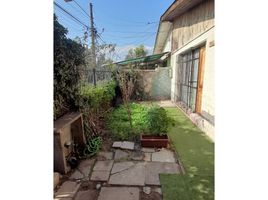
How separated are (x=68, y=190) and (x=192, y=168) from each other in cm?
194

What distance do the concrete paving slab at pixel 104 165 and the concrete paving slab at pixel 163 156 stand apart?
783 mm

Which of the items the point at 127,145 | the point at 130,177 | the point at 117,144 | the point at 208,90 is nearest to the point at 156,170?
the point at 130,177

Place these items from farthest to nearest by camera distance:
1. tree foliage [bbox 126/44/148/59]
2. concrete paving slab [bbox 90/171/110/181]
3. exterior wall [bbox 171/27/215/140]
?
tree foliage [bbox 126/44/148/59] < exterior wall [bbox 171/27/215/140] < concrete paving slab [bbox 90/171/110/181]

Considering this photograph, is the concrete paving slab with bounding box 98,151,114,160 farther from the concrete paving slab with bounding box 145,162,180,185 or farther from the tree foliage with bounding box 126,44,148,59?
the tree foliage with bounding box 126,44,148,59

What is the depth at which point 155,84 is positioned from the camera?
36.1 feet

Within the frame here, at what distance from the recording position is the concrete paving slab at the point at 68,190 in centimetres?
264

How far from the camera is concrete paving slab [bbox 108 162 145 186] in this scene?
2.91 m

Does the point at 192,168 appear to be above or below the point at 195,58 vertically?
below

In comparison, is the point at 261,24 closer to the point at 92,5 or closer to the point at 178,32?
the point at 178,32

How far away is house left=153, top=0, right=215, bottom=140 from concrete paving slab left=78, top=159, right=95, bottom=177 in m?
2.72

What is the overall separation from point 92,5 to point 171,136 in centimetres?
1183

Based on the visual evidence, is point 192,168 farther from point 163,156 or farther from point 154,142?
point 154,142

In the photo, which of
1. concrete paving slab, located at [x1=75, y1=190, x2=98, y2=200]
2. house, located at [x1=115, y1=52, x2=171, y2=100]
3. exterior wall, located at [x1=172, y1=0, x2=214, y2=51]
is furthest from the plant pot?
house, located at [x1=115, y1=52, x2=171, y2=100]

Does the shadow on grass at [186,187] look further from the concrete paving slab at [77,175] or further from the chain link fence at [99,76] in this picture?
the chain link fence at [99,76]
